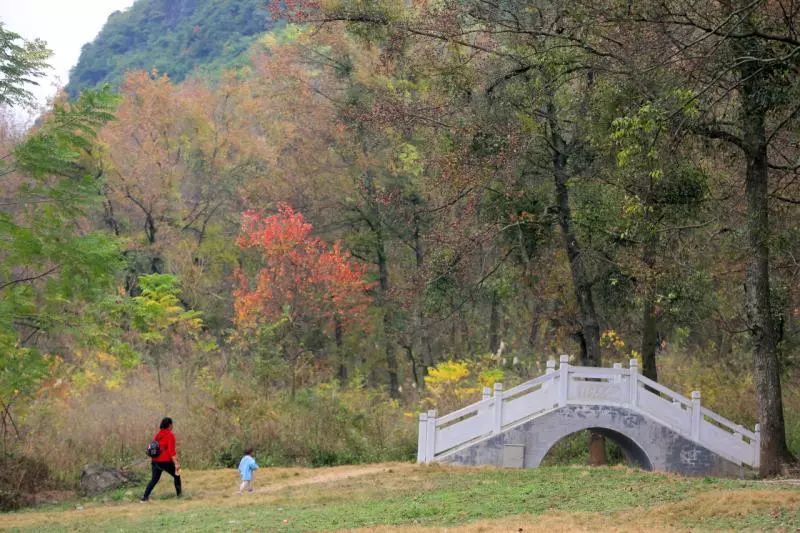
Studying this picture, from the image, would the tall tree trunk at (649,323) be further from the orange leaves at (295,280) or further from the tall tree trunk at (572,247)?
the orange leaves at (295,280)

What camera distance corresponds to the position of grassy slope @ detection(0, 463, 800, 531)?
43.6 ft

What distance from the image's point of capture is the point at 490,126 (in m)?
22.6

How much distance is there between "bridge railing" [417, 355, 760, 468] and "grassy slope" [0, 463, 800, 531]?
0.96m

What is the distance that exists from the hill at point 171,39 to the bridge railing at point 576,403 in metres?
65.5

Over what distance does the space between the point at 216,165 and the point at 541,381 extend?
29724 millimetres

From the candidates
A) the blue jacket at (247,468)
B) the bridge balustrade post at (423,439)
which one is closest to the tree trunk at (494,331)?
the bridge balustrade post at (423,439)

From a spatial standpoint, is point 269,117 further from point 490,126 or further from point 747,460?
point 747,460

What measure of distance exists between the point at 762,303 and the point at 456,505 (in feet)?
23.5

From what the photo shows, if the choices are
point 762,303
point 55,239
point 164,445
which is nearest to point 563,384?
point 762,303

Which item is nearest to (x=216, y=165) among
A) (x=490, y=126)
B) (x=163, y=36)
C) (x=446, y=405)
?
→ (x=446, y=405)

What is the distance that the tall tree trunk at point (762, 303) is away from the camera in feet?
59.0

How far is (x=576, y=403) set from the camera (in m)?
22.3

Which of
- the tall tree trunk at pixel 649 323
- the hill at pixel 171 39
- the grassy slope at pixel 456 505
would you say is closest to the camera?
the grassy slope at pixel 456 505

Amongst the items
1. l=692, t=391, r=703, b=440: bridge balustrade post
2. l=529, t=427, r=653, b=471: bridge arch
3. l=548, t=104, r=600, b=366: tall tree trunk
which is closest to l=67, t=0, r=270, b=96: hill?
l=548, t=104, r=600, b=366: tall tree trunk
